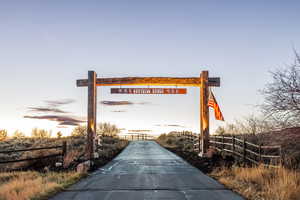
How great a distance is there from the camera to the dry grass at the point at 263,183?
23.4ft

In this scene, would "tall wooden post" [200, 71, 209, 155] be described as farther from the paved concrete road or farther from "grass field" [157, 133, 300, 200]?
the paved concrete road

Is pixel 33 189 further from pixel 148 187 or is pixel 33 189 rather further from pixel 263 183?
pixel 263 183

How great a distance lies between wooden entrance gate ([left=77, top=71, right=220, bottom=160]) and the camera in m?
17.5

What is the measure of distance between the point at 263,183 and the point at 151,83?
34.0 ft

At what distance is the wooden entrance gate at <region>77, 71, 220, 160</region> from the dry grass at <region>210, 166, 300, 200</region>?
6.37 metres

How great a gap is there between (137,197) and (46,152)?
38.5 feet

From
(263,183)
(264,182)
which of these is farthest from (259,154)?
(263,183)

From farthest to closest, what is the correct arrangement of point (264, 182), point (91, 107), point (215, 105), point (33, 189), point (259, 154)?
point (91, 107) < point (215, 105) < point (259, 154) < point (264, 182) < point (33, 189)

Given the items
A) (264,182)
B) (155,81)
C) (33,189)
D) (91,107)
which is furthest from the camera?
(155,81)

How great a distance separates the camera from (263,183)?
8.67 meters

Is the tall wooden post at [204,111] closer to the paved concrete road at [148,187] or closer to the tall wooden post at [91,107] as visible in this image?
the paved concrete road at [148,187]

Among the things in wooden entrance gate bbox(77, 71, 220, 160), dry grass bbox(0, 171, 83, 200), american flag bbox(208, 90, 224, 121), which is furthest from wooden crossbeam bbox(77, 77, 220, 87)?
dry grass bbox(0, 171, 83, 200)

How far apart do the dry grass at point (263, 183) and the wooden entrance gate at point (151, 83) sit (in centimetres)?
637

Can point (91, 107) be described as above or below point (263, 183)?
above
